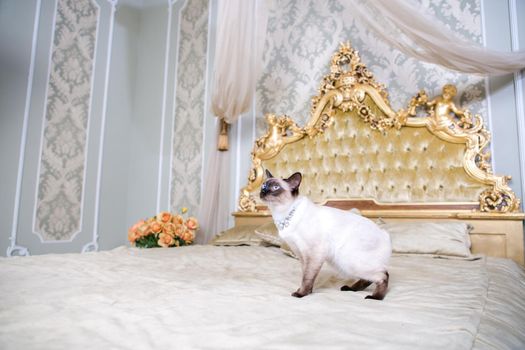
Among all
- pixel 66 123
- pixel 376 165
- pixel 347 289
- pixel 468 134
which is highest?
pixel 66 123

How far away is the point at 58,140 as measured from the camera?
3.65m

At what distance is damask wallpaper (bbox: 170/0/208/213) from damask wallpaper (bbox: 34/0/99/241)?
98 cm

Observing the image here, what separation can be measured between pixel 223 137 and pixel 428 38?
193cm

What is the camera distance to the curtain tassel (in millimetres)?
3307

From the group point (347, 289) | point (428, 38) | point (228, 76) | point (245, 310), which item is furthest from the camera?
point (228, 76)

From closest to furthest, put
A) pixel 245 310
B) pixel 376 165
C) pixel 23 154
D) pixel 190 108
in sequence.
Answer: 1. pixel 245 310
2. pixel 376 165
3. pixel 23 154
4. pixel 190 108

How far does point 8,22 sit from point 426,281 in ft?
13.6

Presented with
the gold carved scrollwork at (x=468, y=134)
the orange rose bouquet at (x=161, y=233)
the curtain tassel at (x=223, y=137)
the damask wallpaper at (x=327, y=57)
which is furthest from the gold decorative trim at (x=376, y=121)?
the orange rose bouquet at (x=161, y=233)

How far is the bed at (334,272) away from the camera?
76cm

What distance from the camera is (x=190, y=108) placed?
4.14m

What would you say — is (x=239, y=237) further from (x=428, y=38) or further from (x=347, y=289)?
(x=428, y=38)

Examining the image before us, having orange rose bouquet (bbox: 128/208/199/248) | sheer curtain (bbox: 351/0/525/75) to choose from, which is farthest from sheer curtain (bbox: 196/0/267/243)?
sheer curtain (bbox: 351/0/525/75)

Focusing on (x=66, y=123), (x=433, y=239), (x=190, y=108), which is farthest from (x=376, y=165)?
(x=66, y=123)

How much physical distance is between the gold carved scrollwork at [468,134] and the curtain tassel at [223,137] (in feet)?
5.16
